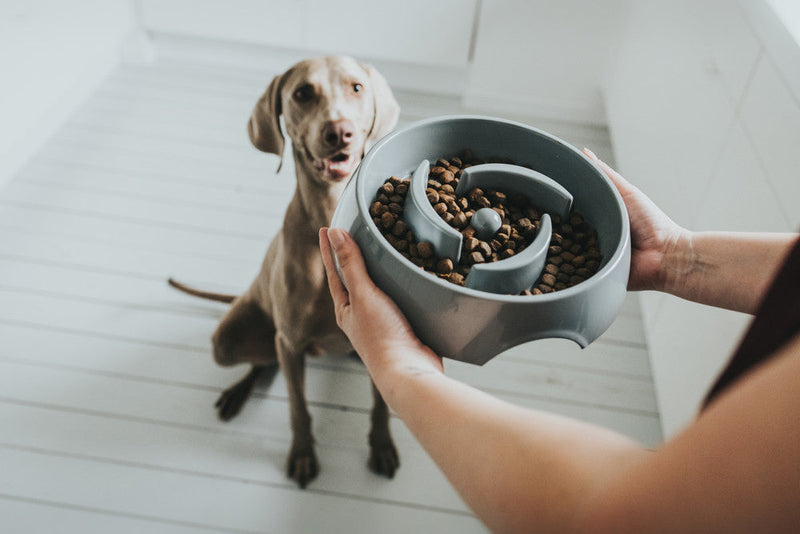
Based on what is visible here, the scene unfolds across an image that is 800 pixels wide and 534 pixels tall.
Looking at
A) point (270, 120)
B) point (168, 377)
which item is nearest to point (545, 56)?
point (270, 120)

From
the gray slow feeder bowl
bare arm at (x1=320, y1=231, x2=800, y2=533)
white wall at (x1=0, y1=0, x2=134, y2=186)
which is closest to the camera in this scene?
bare arm at (x1=320, y1=231, x2=800, y2=533)

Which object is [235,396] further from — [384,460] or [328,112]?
[328,112]

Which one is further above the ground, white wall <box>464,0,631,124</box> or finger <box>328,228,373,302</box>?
finger <box>328,228,373,302</box>

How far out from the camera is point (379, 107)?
120 centimetres

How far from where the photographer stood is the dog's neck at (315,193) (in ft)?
3.60

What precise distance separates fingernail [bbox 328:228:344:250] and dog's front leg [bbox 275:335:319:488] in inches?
21.0

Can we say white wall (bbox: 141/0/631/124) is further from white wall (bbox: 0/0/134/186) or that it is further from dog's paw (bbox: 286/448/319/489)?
dog's paw (bbox: 286/448/319/489)

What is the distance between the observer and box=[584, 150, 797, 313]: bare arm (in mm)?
752

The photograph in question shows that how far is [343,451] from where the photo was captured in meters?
1.41

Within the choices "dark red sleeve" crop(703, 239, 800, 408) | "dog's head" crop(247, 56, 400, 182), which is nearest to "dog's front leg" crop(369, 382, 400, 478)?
"dog's head" crop(247, 56, 400, 182)

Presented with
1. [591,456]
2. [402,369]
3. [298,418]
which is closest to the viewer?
[591,456]

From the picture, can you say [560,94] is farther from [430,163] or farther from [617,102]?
[430,163]

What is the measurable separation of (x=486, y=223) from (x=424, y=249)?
90 millimetres

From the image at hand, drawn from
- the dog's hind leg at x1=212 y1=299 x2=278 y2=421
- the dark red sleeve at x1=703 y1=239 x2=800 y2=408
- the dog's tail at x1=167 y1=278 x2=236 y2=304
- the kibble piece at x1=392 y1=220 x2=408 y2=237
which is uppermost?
the dark red sleeve at x1=703 y1=239 x2=800 y2=408
